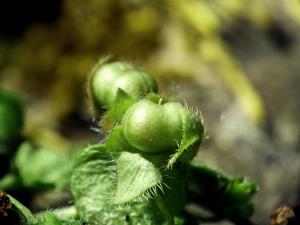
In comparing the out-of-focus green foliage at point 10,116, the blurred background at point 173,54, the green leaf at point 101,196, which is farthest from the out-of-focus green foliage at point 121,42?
the green leaf at point 101,196

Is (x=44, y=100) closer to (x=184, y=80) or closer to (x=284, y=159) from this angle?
(x=184, y=80)

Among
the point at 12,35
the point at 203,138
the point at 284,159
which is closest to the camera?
the point at 203,138

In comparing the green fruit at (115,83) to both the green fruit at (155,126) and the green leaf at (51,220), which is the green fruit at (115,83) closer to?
the green fruit at (155,126)

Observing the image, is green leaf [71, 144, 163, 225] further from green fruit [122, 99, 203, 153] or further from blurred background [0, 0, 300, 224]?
blurred background [0, 0, 300, 224]

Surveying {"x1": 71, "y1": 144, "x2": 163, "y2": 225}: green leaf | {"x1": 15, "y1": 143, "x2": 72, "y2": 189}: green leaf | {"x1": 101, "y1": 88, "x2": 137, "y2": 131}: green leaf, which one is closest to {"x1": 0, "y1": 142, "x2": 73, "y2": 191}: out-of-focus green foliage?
{"x1": 15, "y1": 143, "x2": 72, "y2": 189}: green leaf

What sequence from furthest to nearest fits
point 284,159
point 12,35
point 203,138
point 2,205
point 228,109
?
1. point 12,35
2. point 228,109
3. point 284,159
4. point 203,138
5. point 2,205

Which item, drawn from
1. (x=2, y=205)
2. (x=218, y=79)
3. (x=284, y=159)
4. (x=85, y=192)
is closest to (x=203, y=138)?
(x=85, y=192)

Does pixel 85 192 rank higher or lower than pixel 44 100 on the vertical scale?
higher
